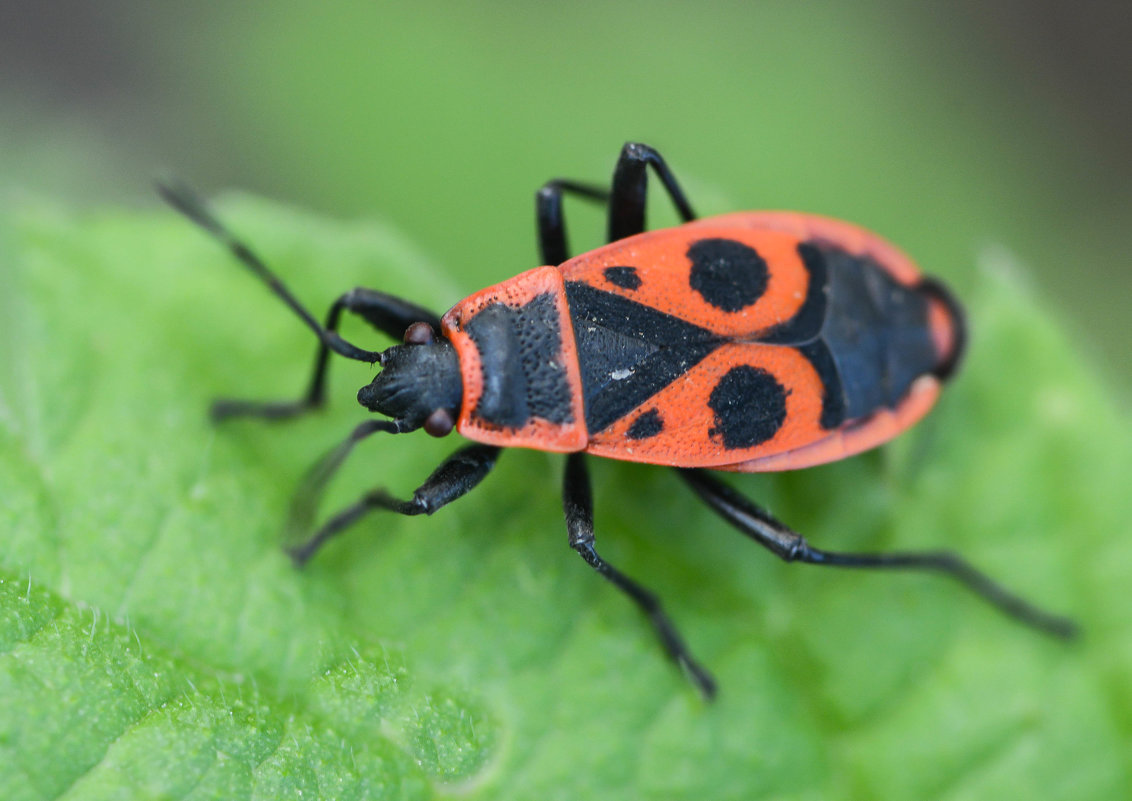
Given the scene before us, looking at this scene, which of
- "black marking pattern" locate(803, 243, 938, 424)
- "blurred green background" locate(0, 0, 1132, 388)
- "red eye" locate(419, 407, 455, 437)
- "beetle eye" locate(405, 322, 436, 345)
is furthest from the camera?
"blurred green background" locate(0, 0, 1132, 388)

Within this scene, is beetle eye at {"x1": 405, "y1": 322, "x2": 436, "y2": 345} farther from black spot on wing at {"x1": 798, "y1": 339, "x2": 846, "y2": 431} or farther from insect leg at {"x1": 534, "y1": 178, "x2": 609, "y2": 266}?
black spot on wing at {"x1": 798, "y1": 339, "x2": 846, "y2": 431}

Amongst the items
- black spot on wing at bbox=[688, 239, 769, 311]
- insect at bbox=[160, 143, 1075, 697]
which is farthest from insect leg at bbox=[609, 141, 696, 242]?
black spot on wing at bbox=[688, 239, 769, 311]

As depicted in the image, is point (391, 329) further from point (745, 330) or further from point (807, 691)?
point (807, 691)

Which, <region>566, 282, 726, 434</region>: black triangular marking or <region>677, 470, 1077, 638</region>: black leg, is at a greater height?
<region>566, 282, 726, 434</region>: black triangular marking

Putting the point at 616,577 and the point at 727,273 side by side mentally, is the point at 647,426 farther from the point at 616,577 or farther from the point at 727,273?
the point at 727,273

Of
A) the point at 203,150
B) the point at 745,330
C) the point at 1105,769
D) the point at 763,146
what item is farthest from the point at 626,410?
the point at 203,150

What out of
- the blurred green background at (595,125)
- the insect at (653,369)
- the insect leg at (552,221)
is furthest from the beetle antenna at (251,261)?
the blurred green background at (595,125)
